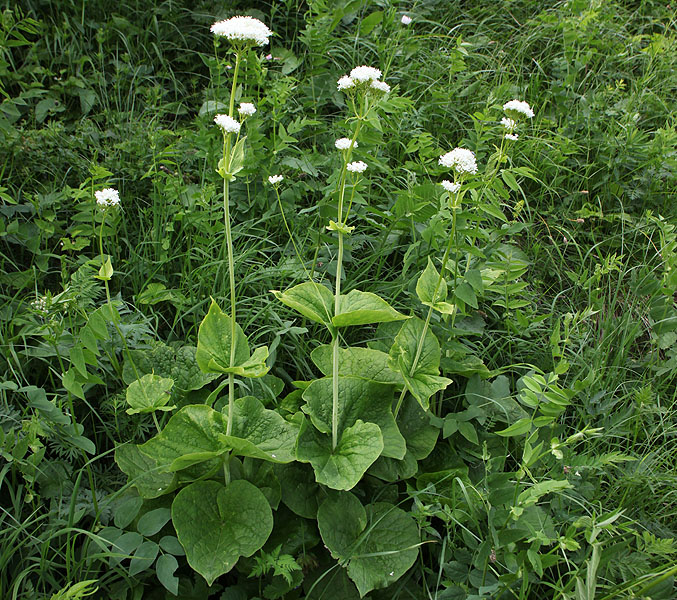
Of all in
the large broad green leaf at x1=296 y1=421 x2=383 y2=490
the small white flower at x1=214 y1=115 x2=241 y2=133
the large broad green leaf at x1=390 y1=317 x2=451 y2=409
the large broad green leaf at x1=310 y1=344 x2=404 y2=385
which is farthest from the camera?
the large broad green leaf at x1=310 y1=344 x2=404 y2=385

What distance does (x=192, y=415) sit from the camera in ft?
5.59

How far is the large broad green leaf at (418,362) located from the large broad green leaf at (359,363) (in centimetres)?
9

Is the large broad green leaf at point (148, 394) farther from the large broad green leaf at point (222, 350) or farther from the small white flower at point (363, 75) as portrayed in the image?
the small white flower at point (363, 75)

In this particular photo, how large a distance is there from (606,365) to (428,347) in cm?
89

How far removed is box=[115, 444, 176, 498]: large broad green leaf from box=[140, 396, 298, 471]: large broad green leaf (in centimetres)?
8

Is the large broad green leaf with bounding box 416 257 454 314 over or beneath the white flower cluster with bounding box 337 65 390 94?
beneath

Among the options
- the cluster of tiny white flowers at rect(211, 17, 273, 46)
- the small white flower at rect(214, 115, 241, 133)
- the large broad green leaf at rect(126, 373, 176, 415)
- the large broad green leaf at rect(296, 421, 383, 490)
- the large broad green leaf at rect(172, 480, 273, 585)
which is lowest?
the large broad green leaf at rect(172, 480, 273, 585)

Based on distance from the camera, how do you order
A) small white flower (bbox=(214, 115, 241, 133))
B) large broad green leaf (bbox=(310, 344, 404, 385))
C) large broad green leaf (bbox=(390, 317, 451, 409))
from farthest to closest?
large broad green leaf (bbox=(310, 344, 404, 385)) → large broad green leaf (bbox=(390, 317, 451, 409)) → small white flower (bbox=(214, 115, 241, 133))

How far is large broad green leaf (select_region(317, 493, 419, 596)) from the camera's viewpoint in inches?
63.3

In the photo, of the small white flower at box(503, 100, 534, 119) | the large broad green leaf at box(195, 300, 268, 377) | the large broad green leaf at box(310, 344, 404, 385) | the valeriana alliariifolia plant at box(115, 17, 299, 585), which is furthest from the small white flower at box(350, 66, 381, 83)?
the large broad green leaf at box(310, 344, 404, 385)

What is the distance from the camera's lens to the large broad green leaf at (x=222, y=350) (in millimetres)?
1579

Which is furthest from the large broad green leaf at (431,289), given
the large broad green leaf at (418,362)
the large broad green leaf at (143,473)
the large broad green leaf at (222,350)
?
the large broad green leaf at (143,473)

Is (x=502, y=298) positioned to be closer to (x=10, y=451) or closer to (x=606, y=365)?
(x=606, y=365)

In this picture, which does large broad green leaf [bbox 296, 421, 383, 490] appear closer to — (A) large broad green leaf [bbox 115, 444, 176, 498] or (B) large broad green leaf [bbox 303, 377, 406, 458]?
(B) large broad green leaf [bbox 303, 377, 406, 458]
